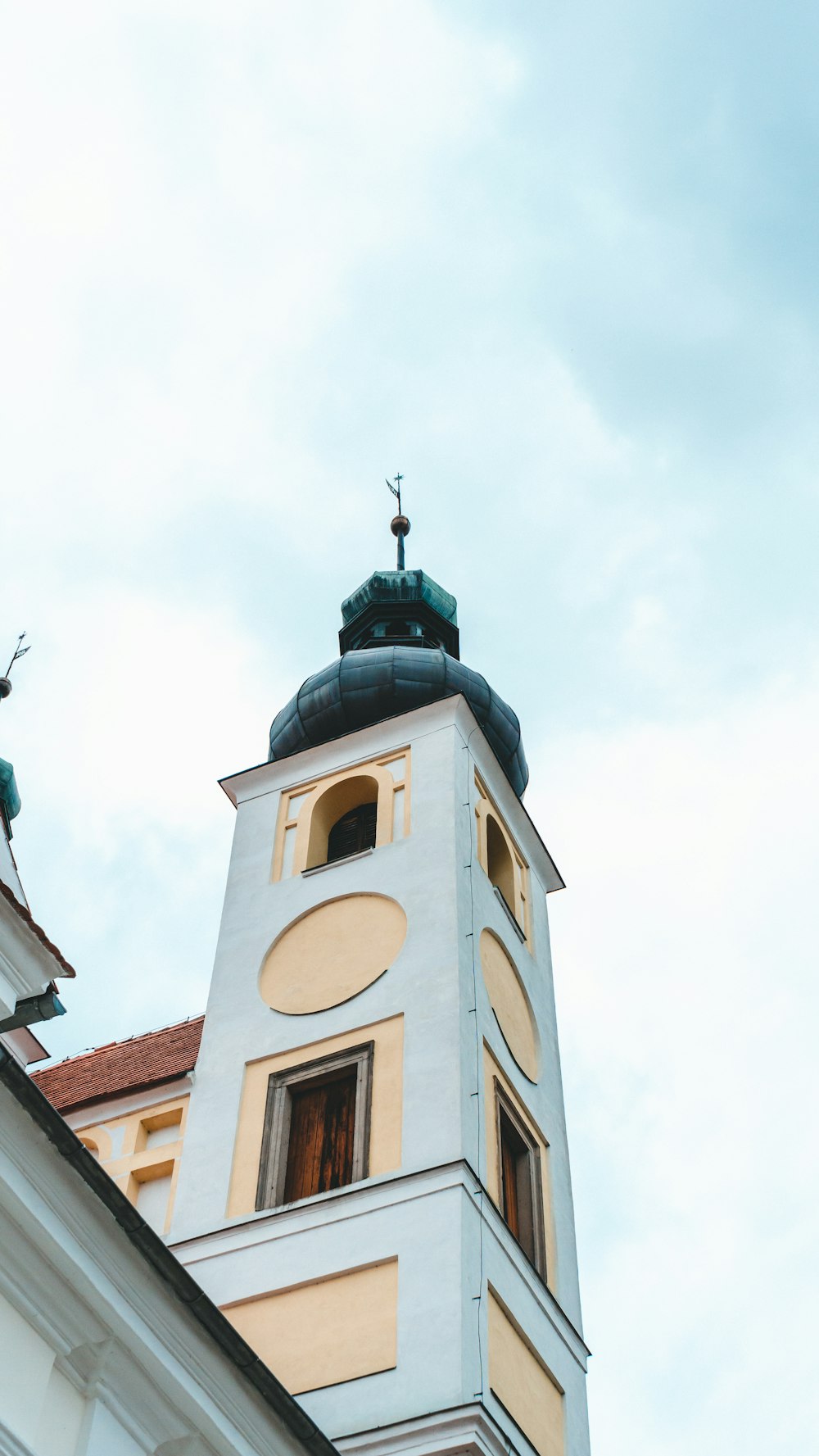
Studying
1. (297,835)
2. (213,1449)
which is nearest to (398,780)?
(297,835)

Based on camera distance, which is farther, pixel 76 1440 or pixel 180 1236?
pixel 180 1236

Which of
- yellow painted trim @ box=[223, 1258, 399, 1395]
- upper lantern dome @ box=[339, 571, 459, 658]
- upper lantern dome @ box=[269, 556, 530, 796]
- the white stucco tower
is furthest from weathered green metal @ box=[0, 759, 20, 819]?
upper lantern dome @ box=[339, 571, 459, 658]

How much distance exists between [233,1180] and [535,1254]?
260 cm

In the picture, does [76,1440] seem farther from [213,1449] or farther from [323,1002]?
[323,1002]

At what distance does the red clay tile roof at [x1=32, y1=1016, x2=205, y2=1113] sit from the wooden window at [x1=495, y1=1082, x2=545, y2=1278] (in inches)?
116

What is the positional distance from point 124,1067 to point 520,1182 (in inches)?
169

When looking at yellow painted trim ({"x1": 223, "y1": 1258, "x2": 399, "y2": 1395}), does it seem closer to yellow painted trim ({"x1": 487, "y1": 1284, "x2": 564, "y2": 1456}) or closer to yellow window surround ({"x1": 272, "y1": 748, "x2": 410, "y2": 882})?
yellow painted trim ({"x1": 487, "y1": 1284, "x2": 564, "y2": 1456})

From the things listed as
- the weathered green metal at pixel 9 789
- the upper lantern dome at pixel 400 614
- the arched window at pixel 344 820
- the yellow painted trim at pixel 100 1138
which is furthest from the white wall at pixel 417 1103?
the upper lantern dome at pixel 400 614

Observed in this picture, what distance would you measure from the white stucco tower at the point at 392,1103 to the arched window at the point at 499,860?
0.08 feet

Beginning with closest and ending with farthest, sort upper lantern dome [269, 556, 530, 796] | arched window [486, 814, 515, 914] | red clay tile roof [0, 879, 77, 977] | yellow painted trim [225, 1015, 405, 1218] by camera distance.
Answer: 1. red clay tile roof [0, 879, 77, 977]
2. yellow painted trim [225, 1015, 405, 1218]
3. arched window [486, 814, 515, 914]
4. upper lantern dome [269, 556, 530, 796]

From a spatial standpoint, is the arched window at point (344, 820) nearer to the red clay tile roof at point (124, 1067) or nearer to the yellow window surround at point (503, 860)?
the yellow window surround at point (503, 860)

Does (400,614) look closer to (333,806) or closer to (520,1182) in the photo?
(333,806)

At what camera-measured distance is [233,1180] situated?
49.2ft

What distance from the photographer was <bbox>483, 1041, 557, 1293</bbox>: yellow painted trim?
14.9 metres
